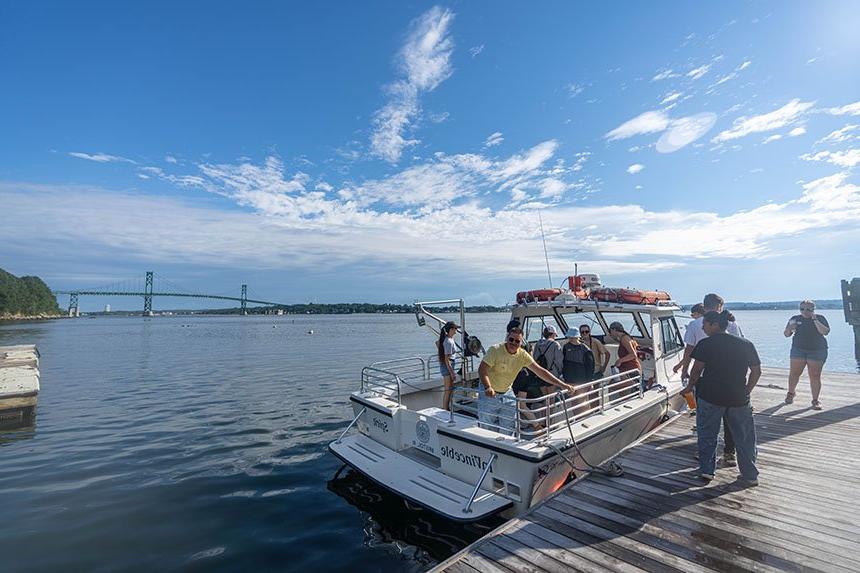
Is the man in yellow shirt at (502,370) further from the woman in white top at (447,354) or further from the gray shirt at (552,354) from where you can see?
the woman in white top at (447,354)

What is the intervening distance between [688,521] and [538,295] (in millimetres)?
5536

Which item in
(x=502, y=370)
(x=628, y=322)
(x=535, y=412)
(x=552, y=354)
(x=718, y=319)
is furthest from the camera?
(x=628, y=322)

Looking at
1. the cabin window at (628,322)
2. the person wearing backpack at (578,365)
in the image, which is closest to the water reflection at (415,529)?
the person wearing backpack at (578,365)

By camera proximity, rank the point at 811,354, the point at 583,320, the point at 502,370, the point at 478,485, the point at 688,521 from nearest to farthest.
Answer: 1. the point at 688,521
2. the point at 478,485
3. the point at 502,370
4. the point at 811,354
5. the point at 583,320

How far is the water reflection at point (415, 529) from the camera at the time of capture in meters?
→ 5.41

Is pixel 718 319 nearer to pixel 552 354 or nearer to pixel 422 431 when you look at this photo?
pixel 552 354

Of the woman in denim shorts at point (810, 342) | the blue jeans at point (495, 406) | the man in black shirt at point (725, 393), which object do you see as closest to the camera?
the man in black shirt at point (725, 393)

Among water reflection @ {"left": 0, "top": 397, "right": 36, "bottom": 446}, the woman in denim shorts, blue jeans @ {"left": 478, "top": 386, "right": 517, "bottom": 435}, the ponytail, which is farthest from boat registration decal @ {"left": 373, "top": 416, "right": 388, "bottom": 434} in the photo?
water reflection @ {"left": 0, "top": 397, "right": 36, "bottom": 446}

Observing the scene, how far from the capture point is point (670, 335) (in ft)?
32.2

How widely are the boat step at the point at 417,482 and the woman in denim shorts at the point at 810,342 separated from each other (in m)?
7.39

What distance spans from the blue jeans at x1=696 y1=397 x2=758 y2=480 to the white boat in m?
1.30

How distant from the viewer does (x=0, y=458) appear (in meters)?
8.80

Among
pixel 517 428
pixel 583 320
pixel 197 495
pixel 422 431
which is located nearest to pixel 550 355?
pixel 517 428

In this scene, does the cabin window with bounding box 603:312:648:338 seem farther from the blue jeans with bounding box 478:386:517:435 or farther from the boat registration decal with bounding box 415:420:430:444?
the boat registration decal with bounding box 415:420:430:444
